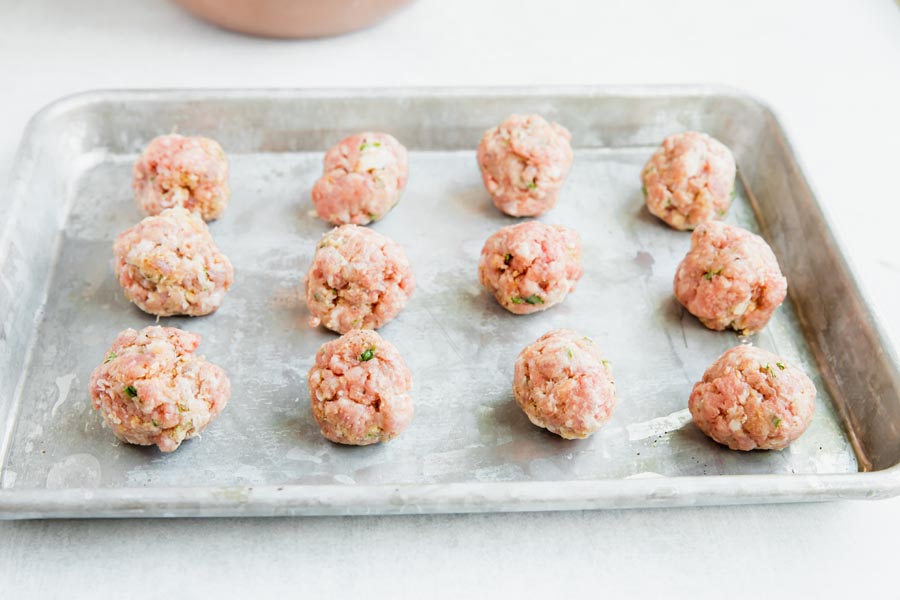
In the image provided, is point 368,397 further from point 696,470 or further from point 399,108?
point 399,108

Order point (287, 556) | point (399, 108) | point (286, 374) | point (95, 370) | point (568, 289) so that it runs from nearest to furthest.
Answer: point (287, 556) → point (95, 370) → point (286, 374) → point (568, 289) → point (399, 108)

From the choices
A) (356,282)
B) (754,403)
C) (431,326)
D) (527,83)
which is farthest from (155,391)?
(527,83)

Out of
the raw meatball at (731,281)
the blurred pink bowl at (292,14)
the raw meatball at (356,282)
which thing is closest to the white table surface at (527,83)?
A: the blurred pink bowl at (292,14)

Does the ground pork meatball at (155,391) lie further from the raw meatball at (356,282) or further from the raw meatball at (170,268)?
the raw meatball at (356,282)

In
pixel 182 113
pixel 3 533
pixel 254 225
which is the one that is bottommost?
pixel 3 533

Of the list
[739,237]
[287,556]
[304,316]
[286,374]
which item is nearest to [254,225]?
[304,316]

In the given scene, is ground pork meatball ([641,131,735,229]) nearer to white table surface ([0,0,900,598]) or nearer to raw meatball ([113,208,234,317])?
white table surface ([0,0,900,598])
